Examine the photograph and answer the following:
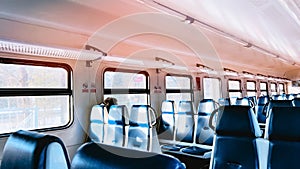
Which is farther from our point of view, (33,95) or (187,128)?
(187,128)

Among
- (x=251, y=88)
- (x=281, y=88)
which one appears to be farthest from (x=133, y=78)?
(x=281, y=88)

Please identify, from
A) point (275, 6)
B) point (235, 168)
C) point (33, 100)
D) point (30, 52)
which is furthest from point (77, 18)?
point (235, 168)

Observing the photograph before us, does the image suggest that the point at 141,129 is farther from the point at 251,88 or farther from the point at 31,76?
the point at 251,88

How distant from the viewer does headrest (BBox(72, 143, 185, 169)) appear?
0.69 meters

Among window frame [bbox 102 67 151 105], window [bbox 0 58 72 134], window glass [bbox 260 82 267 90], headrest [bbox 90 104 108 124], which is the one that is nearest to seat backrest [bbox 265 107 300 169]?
headrest [bbox 90 104 108 124]

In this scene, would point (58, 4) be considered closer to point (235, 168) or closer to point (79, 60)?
point (79, 60)

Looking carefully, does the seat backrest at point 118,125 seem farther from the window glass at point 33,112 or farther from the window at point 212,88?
the window at point 212,88

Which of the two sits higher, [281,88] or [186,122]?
[281,88]

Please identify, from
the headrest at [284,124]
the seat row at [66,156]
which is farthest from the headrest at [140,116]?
the seat row at [66,156]

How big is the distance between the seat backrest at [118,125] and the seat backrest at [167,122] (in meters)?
1.18

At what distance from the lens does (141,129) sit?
3578 millimetres

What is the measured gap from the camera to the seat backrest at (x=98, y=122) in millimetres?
3931

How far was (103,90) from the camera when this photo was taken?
14.5 ft

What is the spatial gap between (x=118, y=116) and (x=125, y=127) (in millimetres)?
192
